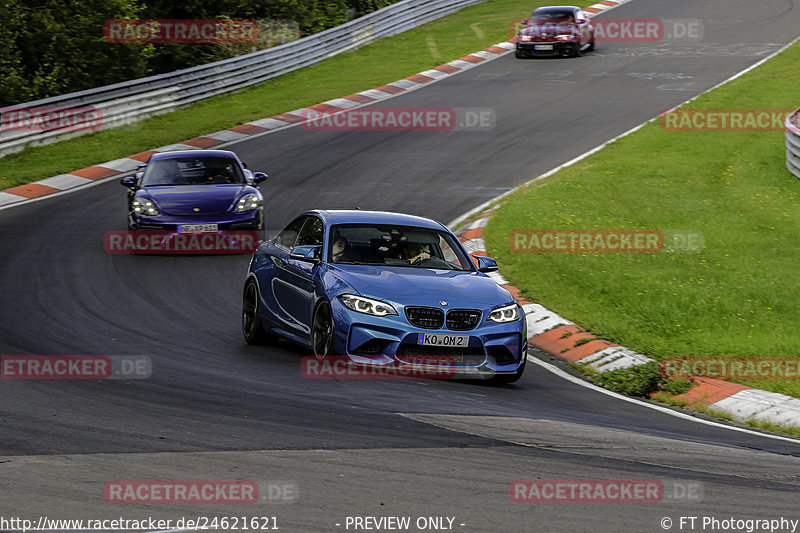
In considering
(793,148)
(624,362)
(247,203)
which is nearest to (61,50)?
(247,203)

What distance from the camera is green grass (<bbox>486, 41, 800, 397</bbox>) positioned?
12969 mm

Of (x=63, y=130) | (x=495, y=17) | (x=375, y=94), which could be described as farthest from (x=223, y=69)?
(x=495, y=17)

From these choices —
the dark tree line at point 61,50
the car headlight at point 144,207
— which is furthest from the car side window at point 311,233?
the dark tree line at point 61,50

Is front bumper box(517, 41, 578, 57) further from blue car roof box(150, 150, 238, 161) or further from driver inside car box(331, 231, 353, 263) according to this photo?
driver inside car box(331, 231, 353, 263)

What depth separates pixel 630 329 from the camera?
1299 centimetres

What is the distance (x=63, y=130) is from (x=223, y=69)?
6.88 meters

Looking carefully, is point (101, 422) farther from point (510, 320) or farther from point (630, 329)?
point (630, 329)

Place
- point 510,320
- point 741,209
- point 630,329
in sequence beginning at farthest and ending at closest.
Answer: point 741,209
point 630,329
point 510,320

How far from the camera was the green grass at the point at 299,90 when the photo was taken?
25.4 meters

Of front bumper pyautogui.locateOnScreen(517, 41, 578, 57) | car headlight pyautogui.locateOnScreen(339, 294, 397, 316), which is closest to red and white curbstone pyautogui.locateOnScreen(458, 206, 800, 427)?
car headlight pyautogui.locateOnScreen(339, 294, 397, 316)

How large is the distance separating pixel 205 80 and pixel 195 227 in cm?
1583

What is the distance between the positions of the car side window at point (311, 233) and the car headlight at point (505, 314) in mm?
2048

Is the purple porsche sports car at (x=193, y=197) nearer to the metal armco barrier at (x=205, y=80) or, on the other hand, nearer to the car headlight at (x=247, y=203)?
the car headlight at (x=247, y=203)

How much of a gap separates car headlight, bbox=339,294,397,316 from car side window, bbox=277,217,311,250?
6.38 feet
